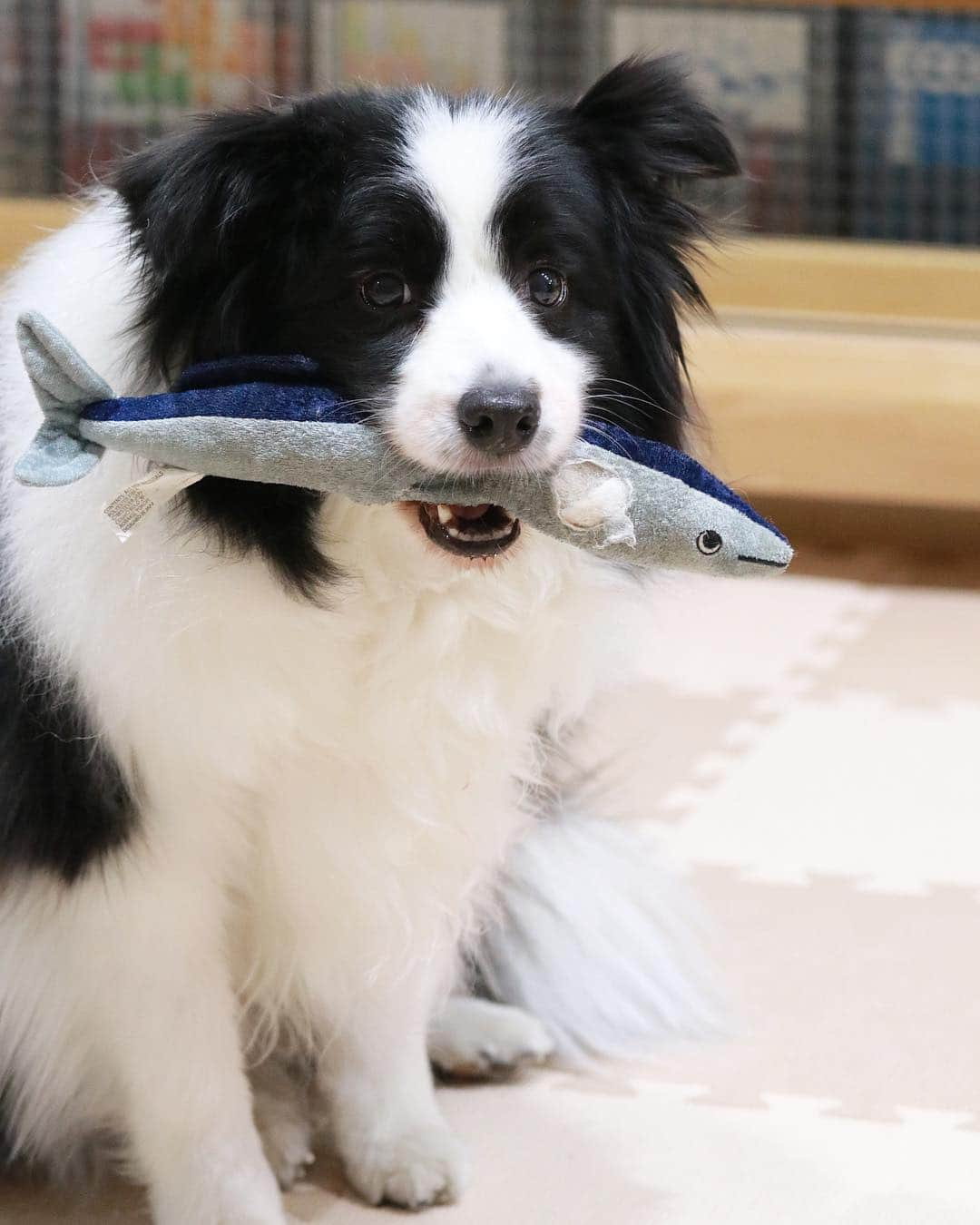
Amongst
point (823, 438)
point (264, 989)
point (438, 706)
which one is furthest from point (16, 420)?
point (823, 438)

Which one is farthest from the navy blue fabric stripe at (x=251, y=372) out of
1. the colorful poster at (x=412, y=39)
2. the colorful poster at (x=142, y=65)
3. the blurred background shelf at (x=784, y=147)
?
the colorful poster at (x=142, y=65)

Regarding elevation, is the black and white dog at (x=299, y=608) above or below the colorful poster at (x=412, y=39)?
below

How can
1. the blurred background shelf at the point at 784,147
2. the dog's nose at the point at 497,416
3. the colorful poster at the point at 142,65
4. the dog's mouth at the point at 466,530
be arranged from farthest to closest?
the colorful poster at the point at 142,65 < the blurred background shelf at the point at 784,147 < the dog's mouth at the point at 466,530 < the dog's nose at the point at 497,416

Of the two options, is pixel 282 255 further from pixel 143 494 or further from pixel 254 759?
pixel 254 759

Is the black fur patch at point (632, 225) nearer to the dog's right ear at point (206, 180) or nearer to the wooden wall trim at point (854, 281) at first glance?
the dog's right ear at point (206, 180)

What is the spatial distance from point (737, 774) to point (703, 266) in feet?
3.58

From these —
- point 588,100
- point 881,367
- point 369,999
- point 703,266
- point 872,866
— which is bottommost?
point 872,866

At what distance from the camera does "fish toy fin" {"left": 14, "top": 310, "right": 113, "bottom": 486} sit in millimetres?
1165

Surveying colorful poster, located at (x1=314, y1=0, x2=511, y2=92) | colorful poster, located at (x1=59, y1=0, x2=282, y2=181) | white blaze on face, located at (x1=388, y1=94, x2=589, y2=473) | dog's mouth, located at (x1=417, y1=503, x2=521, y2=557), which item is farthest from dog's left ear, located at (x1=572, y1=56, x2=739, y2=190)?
colorful poster, located at (x1=59, y1=0, x2=282, y2=181)

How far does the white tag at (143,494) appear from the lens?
1188 mm

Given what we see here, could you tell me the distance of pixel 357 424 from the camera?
4.03 feet

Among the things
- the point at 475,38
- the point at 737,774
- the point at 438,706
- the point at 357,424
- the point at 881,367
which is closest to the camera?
the point at 357,424

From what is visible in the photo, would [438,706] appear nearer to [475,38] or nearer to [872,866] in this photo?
[872,866]

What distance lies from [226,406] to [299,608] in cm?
17
